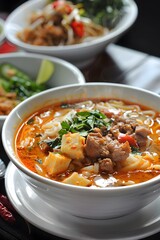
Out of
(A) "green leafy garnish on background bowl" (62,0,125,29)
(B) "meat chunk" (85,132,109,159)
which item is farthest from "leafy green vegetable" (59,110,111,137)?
(A) "green leafy garnish on background bowl" (62,0,125,29)

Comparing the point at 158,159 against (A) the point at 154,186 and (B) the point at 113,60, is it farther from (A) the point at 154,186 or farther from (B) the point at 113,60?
(B) the point at 113,60

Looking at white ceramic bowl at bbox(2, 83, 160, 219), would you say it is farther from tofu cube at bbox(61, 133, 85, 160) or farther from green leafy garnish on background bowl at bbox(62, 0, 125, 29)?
green leafy garnish on background bowl at bbox(62, 0, 125, 29)

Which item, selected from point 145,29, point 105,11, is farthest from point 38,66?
point 145,29

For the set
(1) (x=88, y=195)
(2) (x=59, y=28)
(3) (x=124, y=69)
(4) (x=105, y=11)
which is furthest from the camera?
(4) (x=105, y=11)

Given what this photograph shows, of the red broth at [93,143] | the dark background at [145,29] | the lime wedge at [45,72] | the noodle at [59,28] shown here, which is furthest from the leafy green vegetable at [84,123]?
the dark background at [145,29]

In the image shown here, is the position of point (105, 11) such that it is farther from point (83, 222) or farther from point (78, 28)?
point (83, 222)

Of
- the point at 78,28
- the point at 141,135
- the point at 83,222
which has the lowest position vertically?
the point at 78,28

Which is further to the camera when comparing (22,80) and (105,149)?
(22,80)
